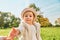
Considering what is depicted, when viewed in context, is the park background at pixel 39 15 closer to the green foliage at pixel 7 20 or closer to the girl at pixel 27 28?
the green foliage at pixel 7 20

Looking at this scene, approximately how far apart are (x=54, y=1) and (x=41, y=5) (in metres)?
0.11

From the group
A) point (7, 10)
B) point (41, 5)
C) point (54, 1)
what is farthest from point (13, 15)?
point (54, 1)

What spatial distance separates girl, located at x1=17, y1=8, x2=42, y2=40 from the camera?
1.08 metres

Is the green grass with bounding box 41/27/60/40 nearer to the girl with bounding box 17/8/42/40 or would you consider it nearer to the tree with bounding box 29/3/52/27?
the tree with bounding box 29/3/52/27

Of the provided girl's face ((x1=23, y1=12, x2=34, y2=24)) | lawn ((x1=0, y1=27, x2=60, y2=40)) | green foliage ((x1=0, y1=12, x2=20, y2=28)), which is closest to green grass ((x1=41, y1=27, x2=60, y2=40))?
lawn ((x1=0, y1=27, x2=60, y2=40))

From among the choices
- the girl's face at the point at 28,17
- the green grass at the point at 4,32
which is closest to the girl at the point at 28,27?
the girl's face at the point at 28,17

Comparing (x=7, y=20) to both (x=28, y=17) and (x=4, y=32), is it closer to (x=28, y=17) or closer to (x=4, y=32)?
(x=4, y=32)

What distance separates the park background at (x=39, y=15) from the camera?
1.44 metres

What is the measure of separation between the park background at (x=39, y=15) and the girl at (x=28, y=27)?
287 mm

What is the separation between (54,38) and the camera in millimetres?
1429

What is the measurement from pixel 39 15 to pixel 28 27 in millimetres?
367

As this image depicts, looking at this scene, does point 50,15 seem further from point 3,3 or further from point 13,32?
point 13,32

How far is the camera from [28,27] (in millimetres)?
1100

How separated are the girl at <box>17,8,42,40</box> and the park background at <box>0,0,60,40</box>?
0.29m
